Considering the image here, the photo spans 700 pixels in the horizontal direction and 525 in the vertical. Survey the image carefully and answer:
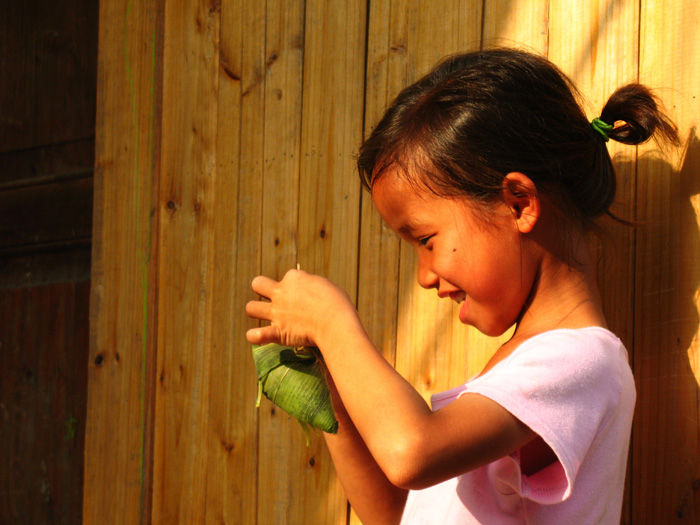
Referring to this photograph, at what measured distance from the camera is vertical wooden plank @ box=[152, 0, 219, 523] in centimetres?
213

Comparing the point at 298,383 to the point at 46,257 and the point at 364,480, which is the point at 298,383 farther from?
the point at 46,257

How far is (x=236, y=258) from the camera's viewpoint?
6.79 feet

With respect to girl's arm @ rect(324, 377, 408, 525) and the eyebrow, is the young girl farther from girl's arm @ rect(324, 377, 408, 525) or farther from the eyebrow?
girl's arm @ rect(324, 377, 408, 525)

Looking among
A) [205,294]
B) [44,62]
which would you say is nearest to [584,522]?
[205,294]

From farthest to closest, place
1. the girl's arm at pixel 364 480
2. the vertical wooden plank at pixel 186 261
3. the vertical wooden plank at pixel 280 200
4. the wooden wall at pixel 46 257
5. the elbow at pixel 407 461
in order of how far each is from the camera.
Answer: the wooden wall at pixel 46 257 < the vertical wooden plank at pixel 186 261 < the vertical wooden plank at pixel 280 200 < the girl's arm at pixel 364 480 < the elbow at pixel 407 461

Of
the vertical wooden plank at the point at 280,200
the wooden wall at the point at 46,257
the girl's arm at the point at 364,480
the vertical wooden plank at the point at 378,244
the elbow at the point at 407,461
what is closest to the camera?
the elbow at the point at 407,461

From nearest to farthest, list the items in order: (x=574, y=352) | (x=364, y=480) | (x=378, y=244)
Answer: (x=574, y=352) < (x=364, y=480) < (x=378, y=244)

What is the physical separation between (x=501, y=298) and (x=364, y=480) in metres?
0.48

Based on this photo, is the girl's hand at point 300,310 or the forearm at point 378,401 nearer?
the forearm at point 378,401

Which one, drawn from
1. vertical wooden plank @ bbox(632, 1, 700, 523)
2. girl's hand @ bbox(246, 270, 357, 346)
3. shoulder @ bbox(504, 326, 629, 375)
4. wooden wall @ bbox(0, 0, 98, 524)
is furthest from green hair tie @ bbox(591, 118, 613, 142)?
wooden wall @ bbox(0, 0, 98, 524)

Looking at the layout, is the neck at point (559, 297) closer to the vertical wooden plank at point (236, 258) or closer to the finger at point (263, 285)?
Result: the finger at point (263, 285)

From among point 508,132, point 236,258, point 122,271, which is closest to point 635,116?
point 508,132

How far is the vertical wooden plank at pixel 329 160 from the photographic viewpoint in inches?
73.1

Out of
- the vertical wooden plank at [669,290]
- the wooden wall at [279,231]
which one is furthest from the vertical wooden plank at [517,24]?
the vertical wooden plank at [669,290]
